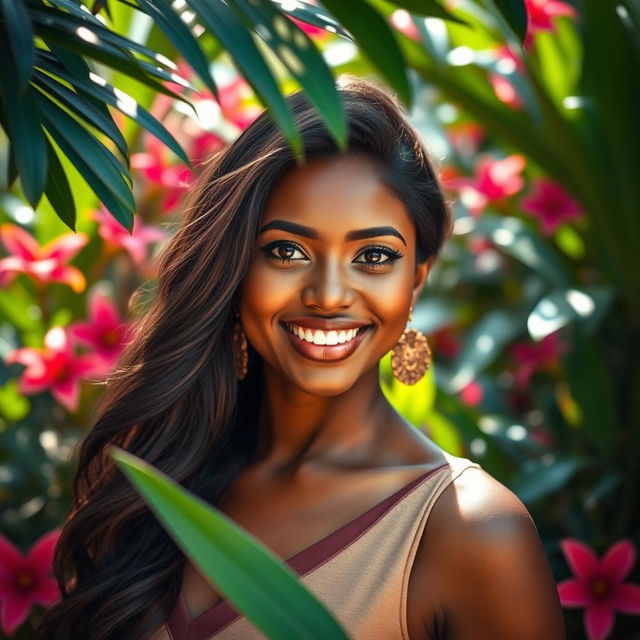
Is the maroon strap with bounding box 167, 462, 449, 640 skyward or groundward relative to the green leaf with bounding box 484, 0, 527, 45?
groundward

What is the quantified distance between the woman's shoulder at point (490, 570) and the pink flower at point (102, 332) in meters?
1.09

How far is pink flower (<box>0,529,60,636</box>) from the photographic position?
2.05 m

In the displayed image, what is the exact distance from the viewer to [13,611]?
2.03 meters

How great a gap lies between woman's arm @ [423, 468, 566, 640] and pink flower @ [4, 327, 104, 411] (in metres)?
1.05

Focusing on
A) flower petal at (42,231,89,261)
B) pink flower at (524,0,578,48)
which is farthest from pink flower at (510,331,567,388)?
flower petal at (42,231,89,261)

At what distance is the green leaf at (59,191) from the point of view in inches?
52.6

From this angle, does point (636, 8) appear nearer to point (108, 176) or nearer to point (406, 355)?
point (406, 355)

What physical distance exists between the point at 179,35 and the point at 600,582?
1.31 meters

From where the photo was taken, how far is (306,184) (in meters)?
1.47

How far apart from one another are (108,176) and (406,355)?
64 centimetres

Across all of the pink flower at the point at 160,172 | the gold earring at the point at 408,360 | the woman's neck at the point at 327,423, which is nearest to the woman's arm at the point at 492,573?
the woman's neck at the point at 327,423

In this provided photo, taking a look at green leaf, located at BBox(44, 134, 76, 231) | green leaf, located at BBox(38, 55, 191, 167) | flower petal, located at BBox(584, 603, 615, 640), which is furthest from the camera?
flower petal, located at BBox(584, 603, 615, 640)

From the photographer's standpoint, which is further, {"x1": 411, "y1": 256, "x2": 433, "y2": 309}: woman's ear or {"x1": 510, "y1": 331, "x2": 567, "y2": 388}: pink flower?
{"x1": 510, "y1": 331, "x2": 567, "y2": 388}: pink flower

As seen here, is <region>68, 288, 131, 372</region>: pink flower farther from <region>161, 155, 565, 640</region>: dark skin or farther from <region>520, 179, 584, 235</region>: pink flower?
<region>520, 179, 584, 235</region>: pink flower
